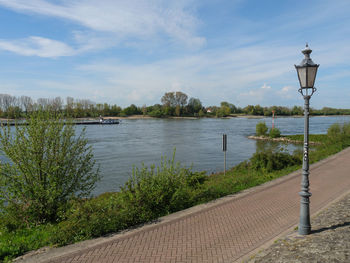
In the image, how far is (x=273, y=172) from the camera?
Result: 1378 cm

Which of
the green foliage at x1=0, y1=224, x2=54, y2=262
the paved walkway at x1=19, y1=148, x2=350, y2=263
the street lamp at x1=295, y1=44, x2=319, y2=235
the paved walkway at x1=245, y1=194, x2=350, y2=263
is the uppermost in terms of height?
the street lamp at x1=295, y1=44, x2=319, y2=235

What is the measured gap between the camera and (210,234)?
5973mm

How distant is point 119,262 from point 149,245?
0.78 metres

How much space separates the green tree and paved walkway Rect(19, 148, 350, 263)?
3.18 metres

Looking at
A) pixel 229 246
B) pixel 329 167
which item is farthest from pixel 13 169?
pixel 329 167

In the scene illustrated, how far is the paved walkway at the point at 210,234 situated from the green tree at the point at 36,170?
3.18 meters

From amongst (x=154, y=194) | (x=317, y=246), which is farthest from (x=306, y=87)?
(x=154, y=194)

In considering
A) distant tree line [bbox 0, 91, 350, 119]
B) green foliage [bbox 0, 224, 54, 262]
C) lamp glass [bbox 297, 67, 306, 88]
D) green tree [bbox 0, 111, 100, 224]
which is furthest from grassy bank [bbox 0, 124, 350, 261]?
distant tree line [bbox 0, 91, 350, 119]

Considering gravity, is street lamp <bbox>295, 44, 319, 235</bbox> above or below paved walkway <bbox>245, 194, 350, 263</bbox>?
above

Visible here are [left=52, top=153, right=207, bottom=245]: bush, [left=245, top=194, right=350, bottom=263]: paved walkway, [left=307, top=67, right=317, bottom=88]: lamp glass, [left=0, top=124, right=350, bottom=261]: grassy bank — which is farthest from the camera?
[left=52, top=153, right=207, bottom=245]: bush

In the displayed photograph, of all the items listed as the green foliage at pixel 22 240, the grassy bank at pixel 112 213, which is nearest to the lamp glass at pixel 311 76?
the grassy bank at pixel 112 213

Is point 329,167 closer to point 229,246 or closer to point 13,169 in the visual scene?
point 229,246

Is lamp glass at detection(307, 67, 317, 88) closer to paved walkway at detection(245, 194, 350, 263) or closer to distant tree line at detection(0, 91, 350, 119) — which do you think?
paved walkway at detection(245, 194, 350, 263)

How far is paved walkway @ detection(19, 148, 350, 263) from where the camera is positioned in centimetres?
506
